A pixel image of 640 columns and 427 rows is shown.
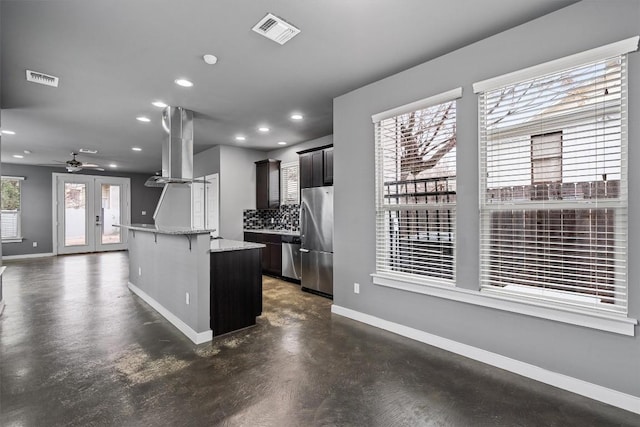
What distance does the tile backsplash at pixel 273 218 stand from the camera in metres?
6.28

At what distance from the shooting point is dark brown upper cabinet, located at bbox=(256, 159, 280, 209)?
6.38m

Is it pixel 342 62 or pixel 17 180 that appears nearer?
pixel 342 62

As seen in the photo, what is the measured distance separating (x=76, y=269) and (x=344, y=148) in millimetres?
6903

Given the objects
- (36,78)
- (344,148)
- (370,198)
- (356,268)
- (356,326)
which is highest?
(36,78)

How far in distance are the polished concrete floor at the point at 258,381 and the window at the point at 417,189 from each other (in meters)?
0.80

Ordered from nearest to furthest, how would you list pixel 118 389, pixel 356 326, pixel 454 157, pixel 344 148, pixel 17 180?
pixel 118 389, pixel 454 157, pixel 356 326, pixel 344 148, pixel 17 180

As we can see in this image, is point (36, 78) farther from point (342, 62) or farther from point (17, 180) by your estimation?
point (17, 180)

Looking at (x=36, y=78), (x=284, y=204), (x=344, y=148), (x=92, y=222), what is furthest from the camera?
(x=92, y=222)

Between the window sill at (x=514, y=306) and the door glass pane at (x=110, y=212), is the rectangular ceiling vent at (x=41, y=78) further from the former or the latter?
the door glass pane at (x=110, y=212)

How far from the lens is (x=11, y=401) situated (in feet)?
6.65

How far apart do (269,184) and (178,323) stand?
3603mm

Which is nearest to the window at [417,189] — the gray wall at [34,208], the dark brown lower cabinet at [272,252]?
the dark brown lower cabinet at [272,252]

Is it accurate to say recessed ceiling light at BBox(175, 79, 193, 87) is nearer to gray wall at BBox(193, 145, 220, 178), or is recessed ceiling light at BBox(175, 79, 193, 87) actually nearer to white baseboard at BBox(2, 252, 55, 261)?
→ gray wall at BBox(193, 145, 220, 178)

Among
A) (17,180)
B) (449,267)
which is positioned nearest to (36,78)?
(449,267)
